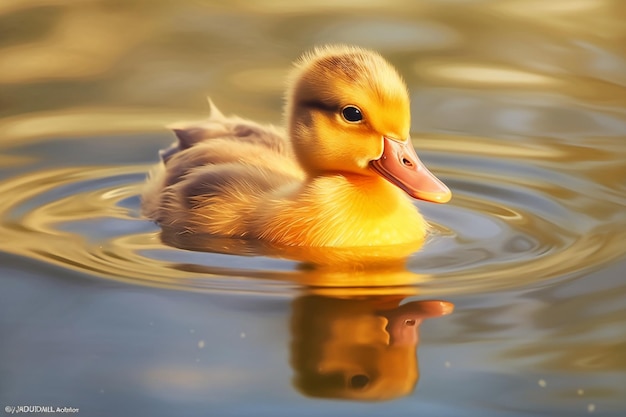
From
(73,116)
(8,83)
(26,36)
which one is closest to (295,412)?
(73,116)

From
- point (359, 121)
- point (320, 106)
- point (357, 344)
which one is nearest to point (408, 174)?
point (359, 121)

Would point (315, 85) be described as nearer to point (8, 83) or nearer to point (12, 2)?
point (8, 83)

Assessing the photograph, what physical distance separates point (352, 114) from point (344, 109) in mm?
38

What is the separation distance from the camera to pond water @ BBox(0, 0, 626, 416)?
3375mm

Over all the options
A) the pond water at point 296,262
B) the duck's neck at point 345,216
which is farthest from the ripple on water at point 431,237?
the duck's neck at point 345,216

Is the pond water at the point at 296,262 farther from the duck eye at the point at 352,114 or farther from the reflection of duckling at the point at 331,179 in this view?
the duck eye at the point at 352,114

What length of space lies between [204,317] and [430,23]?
437 centimetres

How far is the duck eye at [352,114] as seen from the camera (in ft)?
15.0

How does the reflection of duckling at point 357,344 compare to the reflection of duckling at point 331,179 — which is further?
the reflection of duckling at point 331,179

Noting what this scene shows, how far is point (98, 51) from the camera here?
762 cm

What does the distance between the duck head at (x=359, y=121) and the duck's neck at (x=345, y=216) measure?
65 millimetres

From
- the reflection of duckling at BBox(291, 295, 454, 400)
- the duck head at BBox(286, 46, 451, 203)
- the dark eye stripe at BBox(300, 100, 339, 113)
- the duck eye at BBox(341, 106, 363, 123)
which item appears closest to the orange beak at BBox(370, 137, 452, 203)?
the duck head at BBox(286, 46, 451, 203)

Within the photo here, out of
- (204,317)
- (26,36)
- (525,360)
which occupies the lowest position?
(525,360)

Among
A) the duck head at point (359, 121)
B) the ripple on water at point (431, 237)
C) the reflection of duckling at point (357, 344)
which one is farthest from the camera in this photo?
the duck head at point (359, 121)
